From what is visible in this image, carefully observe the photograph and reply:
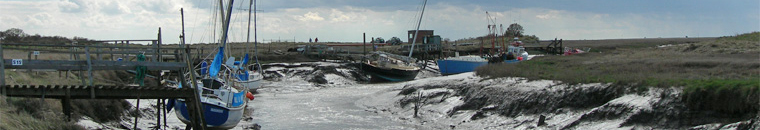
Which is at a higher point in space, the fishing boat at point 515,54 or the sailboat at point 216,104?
the fishing boat at point 515,54

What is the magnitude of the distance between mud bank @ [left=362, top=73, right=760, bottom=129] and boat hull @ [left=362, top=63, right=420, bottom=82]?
21.3 meters

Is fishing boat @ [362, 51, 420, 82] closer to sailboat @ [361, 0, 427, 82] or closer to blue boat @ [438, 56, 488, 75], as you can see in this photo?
sailboat @ [361, 0, 427, 82]

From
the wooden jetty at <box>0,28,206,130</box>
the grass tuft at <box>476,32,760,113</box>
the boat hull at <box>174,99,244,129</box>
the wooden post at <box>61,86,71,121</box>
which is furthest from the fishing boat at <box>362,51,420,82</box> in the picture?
the wooden post at <box>61,86,71,121</box>

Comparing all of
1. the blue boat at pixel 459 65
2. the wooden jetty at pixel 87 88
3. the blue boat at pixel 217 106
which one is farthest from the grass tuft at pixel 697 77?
the blue boat at pixel 459 65

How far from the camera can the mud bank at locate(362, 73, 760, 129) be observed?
54.8ft

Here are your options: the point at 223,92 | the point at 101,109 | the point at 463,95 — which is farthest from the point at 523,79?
the point at 101,109

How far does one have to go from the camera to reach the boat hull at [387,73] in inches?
2105

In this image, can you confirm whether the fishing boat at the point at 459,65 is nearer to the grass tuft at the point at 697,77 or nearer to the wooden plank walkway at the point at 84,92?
the grass tuft at the point at 697,77

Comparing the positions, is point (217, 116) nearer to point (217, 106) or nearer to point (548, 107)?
point (217, 106)

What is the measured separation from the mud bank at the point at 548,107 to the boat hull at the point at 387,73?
21.3 m

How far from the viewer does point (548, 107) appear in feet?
70.7

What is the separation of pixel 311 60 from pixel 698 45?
113 feet

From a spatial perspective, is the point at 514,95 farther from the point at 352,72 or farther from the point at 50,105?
the point at 352,72

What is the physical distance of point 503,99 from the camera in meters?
24.1
